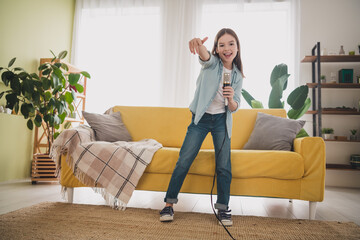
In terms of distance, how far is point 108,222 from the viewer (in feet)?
5.04

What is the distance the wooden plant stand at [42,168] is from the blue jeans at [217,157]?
6.24 feet

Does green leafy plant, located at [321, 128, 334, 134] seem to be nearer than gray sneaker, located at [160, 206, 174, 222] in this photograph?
No

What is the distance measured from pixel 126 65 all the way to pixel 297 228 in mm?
3327

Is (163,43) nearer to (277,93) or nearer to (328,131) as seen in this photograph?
(277,93)

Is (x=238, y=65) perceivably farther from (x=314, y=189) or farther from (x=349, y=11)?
(x=349, y=11)

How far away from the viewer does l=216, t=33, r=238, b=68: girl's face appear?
65.3 inches

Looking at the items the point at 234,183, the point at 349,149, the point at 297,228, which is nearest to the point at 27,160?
the point at 234,183

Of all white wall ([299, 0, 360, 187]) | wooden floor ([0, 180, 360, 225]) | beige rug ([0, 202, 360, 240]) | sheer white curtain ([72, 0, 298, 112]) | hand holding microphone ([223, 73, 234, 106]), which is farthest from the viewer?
sheer white curtain ([72, 0, 298, 112])

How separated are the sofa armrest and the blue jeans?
542mm

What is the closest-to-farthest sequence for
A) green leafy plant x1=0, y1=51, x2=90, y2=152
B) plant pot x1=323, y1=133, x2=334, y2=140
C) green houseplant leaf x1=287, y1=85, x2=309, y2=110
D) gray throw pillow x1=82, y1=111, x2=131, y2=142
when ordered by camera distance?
1. gray throw pillow x1=82, y1=111, x2=131, y2=142
2. green leafy plant x1=0, y1=51, x2=90, y2=152
3. green houseplant leaf x1=287, y1=85, x2=309, y2=110
4. plant pot x1=323, y1=133, x2=334, y2=140

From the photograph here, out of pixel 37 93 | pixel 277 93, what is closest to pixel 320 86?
pixel 277 93

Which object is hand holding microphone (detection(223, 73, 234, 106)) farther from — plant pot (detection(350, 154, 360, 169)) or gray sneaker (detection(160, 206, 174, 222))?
plant pot (detection(350, 154, 360, 169))

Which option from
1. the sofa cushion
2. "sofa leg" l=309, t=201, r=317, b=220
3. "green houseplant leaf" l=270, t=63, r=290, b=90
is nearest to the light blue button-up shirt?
the sofa cushion

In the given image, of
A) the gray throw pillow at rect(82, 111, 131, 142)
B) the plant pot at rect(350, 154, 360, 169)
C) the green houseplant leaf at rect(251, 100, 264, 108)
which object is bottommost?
the plant pot at rect(350, 154, 360, 169)
